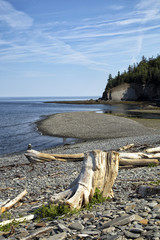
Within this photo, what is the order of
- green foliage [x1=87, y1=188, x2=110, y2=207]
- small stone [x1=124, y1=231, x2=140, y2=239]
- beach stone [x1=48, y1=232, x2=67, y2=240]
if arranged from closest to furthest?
1. small stone [x1=124, y1=231, x2=140, y2=239]
2. beach stone [x1=48, y1=232, x2=67, y2=240]
3. green foliage [x1=87, y1=188, x2=110, y2=207]

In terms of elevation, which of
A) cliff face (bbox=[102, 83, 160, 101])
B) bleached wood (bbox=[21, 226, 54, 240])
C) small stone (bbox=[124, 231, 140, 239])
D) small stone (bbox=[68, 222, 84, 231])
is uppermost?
cliff face (bbox=[102, 83, 160, 101])

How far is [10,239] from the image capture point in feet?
17.2

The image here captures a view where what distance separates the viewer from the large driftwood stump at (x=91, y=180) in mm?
6848

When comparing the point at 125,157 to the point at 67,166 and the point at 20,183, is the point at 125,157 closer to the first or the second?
the point at 67,166

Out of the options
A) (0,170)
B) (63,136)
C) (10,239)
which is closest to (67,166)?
(0,170)

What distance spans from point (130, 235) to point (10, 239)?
261cm

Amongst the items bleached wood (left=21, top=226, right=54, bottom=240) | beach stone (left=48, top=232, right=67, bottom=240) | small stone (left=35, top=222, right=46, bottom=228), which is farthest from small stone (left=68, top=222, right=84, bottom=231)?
small stone (left=35, top=222, right=46, bottom=228)

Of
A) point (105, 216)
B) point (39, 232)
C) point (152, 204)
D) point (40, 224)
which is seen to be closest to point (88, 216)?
point (105, 216)

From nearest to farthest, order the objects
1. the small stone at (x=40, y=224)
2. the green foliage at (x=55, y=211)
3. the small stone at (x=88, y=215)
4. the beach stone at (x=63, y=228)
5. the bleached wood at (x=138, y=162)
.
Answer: the beach stone at (x=63, y=228) < the small stone at (x=40, y=224) < the small stone at (x=88, y=215) < the green foliage at (x=55, y=211) < the bleached wood at (x=138, y=162)

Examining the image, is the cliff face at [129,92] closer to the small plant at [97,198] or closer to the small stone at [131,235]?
the small plant at [97,198]

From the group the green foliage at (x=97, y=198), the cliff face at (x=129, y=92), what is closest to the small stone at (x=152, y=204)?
the green foliage at (x=97, y=198)

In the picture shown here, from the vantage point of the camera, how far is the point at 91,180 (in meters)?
7.34

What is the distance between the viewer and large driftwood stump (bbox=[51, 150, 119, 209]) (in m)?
6.85

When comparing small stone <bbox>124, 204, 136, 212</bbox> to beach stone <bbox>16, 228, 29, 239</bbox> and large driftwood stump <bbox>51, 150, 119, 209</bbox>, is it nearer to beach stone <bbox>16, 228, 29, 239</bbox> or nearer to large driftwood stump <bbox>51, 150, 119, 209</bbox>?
large driftwood stump <bbox>51, 150, 119, 209</bbox>
